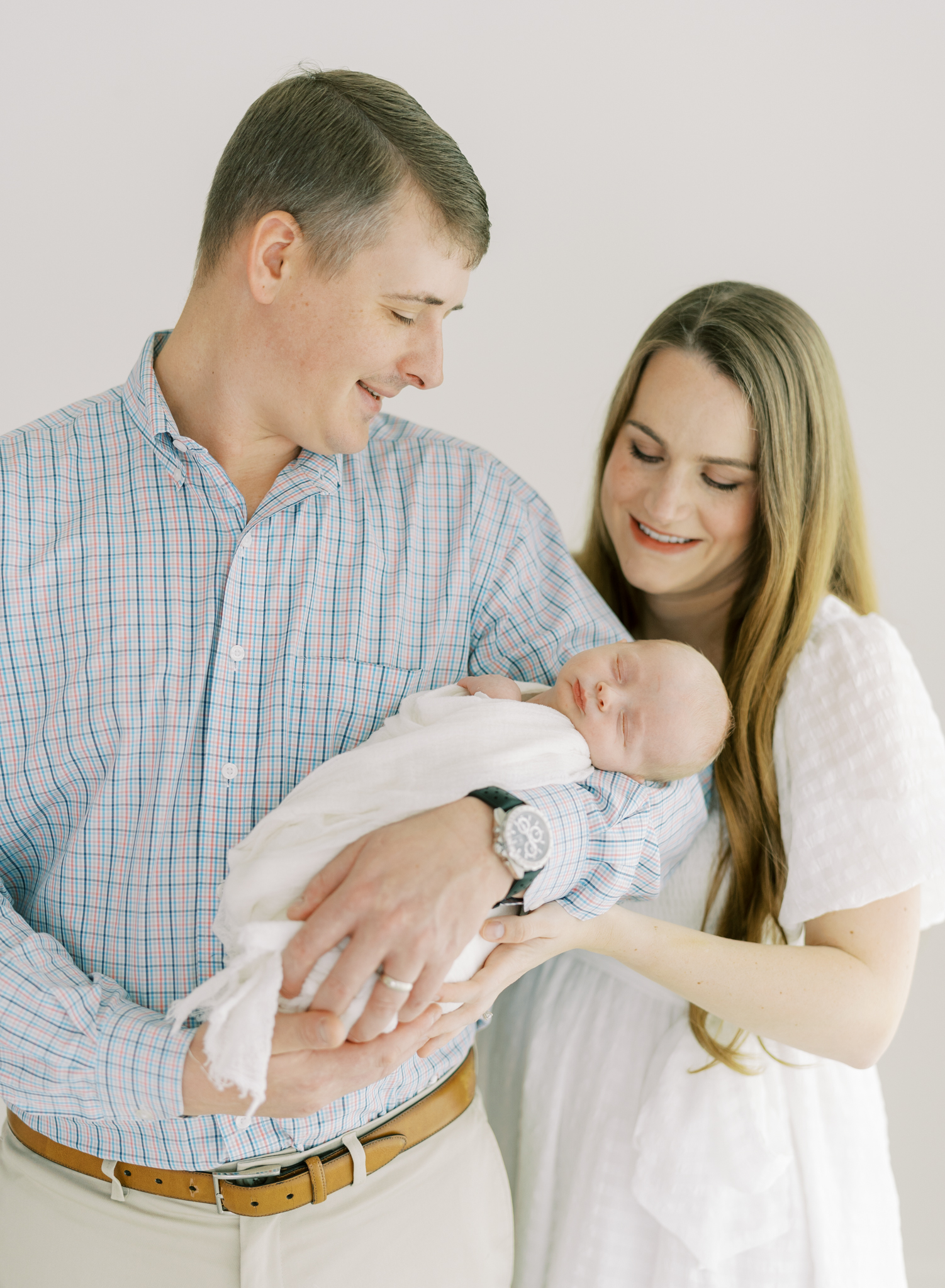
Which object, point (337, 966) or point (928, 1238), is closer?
point (337, 966)

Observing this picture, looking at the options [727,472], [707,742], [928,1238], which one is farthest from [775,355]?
[928,1238]

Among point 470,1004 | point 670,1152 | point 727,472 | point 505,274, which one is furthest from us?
point 505,274

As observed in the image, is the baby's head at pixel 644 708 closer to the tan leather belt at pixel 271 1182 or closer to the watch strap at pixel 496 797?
the watch strap at pixel 496 797

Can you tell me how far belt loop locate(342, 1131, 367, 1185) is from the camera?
1502 millimetres

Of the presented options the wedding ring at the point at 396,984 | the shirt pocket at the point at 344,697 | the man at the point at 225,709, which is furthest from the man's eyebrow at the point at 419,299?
the wedding ring at the point at 396,984

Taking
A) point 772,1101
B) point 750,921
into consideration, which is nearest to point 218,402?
point 750,921

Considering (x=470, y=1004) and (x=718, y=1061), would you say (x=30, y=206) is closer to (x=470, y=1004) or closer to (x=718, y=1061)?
(x=470, y=1004)

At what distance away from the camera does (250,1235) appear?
1.45 metres

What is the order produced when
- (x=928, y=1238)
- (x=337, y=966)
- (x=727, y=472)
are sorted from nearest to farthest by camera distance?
(x=337, y=966) → (x=727, y=472) → (x=928, y=1238)

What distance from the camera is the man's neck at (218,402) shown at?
1586 mm

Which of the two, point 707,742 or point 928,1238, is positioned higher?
point 707,742

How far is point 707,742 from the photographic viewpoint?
1.60m

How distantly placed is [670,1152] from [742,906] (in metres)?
0.43

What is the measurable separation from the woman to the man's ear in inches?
29.1
